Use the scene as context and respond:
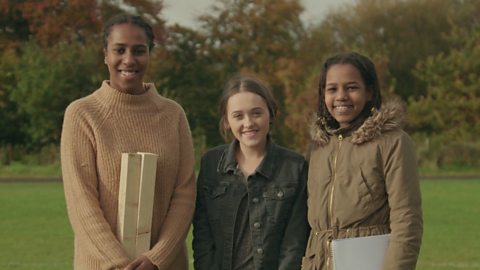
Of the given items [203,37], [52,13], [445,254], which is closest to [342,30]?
[203,37]

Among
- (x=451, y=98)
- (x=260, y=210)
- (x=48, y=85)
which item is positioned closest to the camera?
(x=260, y=210)

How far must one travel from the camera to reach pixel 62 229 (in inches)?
498

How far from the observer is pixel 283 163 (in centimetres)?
405

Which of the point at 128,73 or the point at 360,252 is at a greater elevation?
the point at 128,73

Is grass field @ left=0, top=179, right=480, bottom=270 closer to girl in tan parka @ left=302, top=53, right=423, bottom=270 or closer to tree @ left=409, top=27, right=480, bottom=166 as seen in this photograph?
girl in tan parka @ left=302, top=53, right=423, bottom=270

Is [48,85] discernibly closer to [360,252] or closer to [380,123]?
[380,123]

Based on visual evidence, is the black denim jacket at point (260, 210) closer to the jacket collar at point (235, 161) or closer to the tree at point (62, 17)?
the jacket collar at point (235, 161)

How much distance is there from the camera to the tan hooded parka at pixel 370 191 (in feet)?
12.1

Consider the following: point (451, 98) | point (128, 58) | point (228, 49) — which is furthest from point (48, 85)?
point (128, 58)

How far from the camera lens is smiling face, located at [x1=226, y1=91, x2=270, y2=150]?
4.04 meters

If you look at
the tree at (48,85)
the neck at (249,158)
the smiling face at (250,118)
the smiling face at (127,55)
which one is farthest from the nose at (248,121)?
the tree at (48,85)

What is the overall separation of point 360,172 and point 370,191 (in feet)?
0.29

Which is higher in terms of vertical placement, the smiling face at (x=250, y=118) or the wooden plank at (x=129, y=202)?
the smiling face at (x=250, y=118)

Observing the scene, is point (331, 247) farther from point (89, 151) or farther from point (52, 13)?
point (52, 13)
